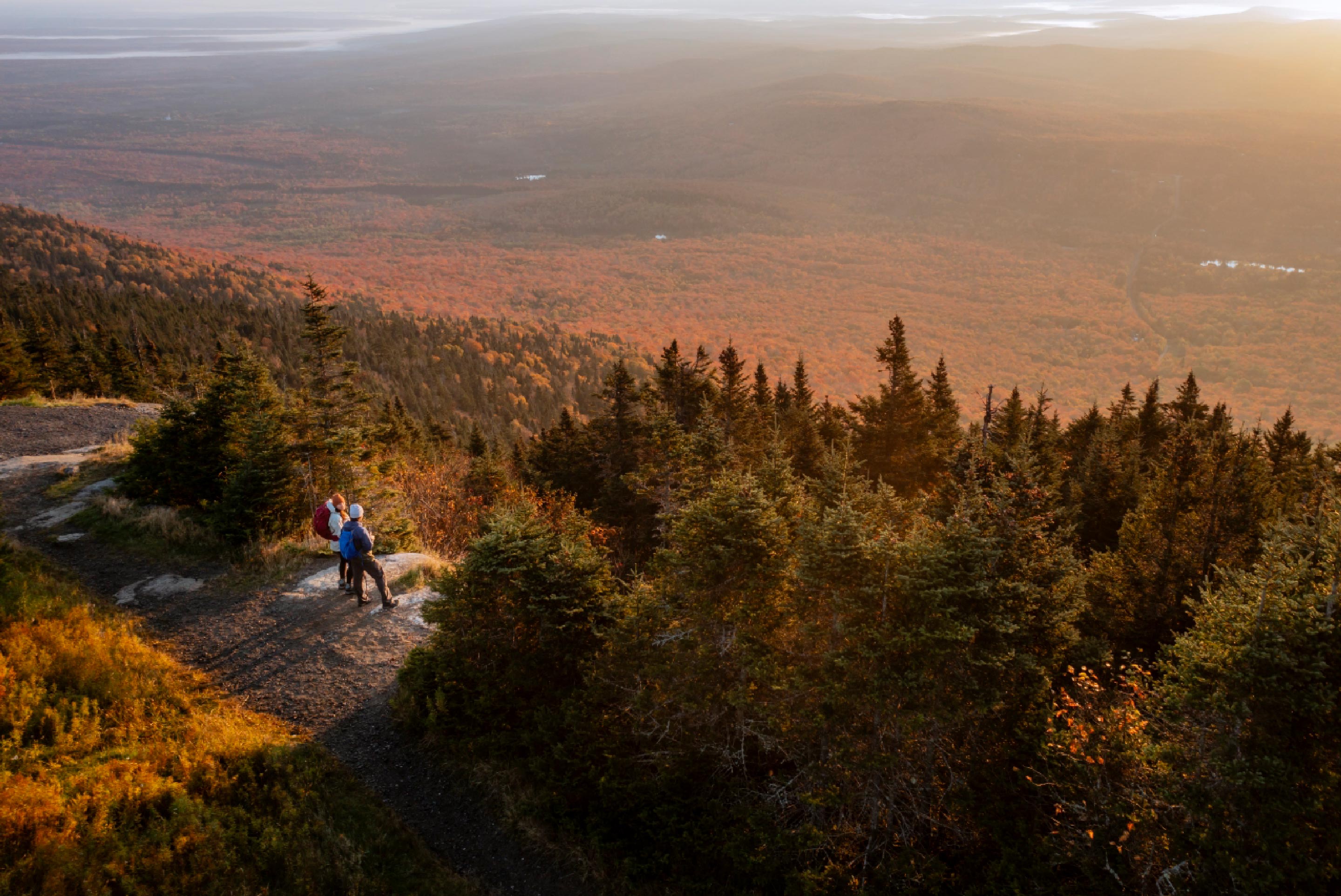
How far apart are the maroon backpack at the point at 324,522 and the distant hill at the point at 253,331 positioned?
3896cm

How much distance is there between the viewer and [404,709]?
9.55 meters

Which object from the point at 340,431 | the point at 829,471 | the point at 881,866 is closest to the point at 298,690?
the point at 340,431

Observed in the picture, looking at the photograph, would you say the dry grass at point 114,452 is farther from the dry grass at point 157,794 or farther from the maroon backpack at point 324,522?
the dry grass at point 157,794

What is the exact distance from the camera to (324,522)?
12305mm

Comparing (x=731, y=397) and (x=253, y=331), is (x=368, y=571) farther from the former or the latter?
(x=253, y=331)

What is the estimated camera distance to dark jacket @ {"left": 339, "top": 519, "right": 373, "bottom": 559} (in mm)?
11695

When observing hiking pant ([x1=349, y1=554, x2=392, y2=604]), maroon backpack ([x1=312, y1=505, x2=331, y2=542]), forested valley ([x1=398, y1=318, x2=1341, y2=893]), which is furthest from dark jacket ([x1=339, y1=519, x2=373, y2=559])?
forested valley ([x1=398, y1=318, x2=1341, y2=893])

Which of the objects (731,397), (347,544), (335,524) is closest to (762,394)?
(731,397)

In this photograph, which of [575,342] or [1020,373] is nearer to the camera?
[575,342]

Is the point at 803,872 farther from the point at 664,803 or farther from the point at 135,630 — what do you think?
the point at 135,630

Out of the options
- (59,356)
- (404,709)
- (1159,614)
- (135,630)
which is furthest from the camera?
(59,356)

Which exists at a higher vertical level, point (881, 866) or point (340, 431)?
point (340, 431)

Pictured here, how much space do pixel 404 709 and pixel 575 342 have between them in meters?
→ 119

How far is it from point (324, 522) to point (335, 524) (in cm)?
35
